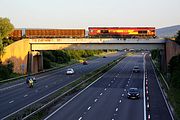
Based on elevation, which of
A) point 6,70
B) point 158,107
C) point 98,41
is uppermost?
point 98,41

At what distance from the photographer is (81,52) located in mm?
159125

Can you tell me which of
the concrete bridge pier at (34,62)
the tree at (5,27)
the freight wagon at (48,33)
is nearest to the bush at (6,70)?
the concrete bridge pier at (34,62)

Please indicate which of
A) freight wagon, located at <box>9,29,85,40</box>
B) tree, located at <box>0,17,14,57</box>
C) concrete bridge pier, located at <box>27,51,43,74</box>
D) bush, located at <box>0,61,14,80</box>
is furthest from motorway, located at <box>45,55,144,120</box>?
freight wagon, located at <box>9,29,85,40</box>

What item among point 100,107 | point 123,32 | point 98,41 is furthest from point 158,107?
point 123,32

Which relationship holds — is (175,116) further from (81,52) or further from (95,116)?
(81,52)

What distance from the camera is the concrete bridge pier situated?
76938 millimetres

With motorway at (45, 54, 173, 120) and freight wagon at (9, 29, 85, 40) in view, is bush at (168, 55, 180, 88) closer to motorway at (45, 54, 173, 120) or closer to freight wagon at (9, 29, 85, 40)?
motorway at (45, 54, 173, 120)

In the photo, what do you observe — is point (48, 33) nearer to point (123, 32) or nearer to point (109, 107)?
point (123, 32)

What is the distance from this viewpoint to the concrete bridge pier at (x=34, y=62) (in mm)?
76938

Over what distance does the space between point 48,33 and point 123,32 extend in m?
17.3

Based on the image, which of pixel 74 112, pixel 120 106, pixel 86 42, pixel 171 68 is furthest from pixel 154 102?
pixel 86 42

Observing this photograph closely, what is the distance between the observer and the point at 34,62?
7988 centimetres

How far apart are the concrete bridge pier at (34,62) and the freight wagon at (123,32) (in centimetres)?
1508

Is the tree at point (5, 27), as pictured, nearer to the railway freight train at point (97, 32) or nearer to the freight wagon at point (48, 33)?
the freight wagon at point (48, 33)
